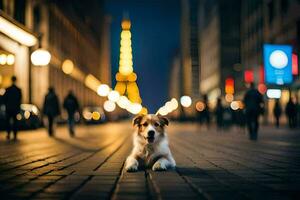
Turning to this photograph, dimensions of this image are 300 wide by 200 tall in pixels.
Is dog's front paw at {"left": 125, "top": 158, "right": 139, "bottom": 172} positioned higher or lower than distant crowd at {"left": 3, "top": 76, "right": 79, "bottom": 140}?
lower

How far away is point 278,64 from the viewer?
77.8ft

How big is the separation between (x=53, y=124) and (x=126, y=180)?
55.3 feet

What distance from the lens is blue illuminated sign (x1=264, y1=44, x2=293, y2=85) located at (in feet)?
76.8

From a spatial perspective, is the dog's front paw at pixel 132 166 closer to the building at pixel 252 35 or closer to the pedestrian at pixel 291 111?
the pedestrian at pixel 291 111

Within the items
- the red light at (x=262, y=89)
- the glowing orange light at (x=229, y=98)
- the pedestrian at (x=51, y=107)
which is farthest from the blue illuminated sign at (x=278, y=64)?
the glowing orange light at (x=229, y=98)

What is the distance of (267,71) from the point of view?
23422 millimetres

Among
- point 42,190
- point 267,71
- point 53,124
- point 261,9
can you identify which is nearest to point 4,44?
point 53,124

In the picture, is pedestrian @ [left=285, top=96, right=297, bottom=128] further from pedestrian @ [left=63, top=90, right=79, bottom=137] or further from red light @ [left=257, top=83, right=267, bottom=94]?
red light @ [left=257, top=83, right=267, bottom=94]

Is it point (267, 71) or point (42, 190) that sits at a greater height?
point (267, 71)

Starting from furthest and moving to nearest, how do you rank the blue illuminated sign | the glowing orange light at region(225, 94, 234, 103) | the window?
the glowing orange light at region(225, 94, 234, 103)
the window
the blue illuminated sign

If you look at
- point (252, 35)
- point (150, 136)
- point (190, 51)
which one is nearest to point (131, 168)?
point (150, 136)

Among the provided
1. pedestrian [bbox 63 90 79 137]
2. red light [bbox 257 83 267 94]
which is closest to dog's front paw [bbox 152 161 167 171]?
pedestrian [bbox 63 90 79 137]

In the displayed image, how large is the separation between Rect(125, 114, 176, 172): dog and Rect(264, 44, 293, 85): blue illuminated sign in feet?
51.8

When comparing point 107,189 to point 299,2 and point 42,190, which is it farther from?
point 299,2
